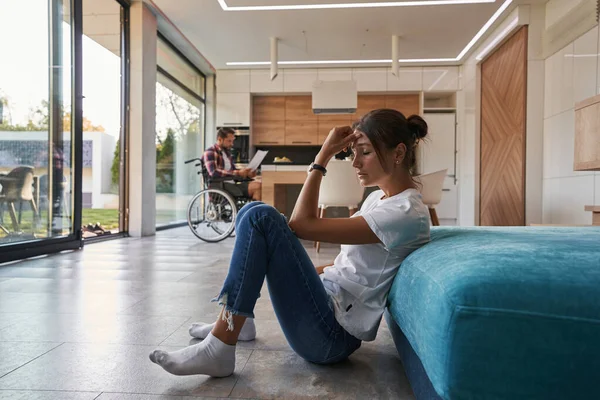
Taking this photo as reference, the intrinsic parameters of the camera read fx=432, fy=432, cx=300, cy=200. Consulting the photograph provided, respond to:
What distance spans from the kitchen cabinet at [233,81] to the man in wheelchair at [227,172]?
2.56 metres

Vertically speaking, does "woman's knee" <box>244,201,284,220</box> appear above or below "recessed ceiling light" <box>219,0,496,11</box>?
below

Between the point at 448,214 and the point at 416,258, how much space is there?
664 centimetres

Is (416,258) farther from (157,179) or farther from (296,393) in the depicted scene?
(157,179)

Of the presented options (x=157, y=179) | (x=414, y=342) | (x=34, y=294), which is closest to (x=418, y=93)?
(x=157, y=179)

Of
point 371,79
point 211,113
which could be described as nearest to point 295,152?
point 211,113

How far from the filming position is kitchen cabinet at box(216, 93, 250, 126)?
7.50 meters

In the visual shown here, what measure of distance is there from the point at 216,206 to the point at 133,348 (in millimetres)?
3396

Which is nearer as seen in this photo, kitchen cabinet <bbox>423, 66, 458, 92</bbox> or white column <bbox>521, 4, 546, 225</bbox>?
white column <bbox>521, 4, 546, 225</bbox>

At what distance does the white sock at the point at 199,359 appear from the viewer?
45.0 inches

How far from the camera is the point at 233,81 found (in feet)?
24.7

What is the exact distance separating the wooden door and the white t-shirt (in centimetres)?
462

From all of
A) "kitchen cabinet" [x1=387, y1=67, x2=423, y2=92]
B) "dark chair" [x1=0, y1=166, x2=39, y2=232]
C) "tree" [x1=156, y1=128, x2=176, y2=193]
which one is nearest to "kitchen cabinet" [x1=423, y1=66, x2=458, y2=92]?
"kitchen cabinet" [x1=387, y1=67, x2=423, y2=92]

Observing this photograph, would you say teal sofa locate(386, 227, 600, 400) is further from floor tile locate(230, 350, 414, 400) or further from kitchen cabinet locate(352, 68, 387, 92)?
kitchen cabinet locate(352, 68, 387, 92)

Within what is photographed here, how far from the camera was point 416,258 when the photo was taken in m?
0.95
